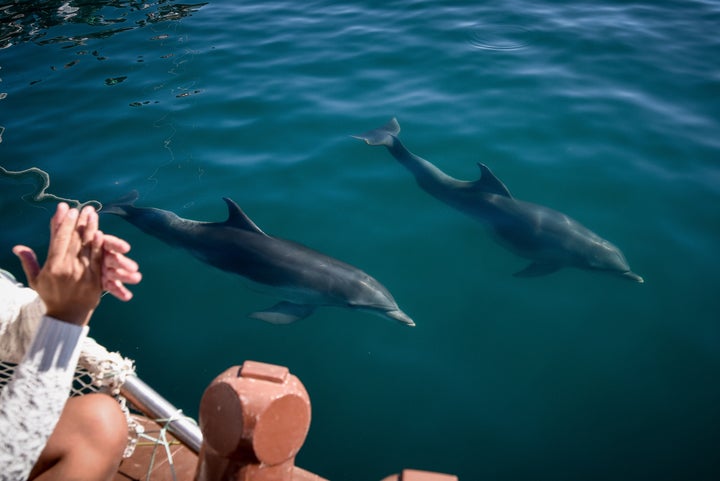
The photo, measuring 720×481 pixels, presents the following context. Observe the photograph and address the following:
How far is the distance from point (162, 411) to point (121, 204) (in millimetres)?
4560

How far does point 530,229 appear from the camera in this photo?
20.0 feet

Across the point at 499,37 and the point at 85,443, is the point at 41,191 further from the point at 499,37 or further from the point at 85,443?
the point at 499,37

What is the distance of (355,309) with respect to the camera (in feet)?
18.3

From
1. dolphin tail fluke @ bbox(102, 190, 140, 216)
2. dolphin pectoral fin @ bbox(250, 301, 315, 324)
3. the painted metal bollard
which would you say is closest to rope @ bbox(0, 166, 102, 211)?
dolphin tail fluke @ bbox(102, 190, 140, 216)

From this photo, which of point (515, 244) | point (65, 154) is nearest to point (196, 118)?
point (65, 154)

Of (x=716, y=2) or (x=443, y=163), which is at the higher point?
(x=716, y=2)

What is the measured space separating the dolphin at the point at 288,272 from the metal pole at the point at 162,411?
2.57 metres

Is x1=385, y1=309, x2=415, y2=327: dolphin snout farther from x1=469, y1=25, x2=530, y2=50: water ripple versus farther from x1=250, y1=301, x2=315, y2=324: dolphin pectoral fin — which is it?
x1=469, y1=25, x2=530, y2=50: water ripple

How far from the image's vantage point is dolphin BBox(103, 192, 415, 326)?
5402mm

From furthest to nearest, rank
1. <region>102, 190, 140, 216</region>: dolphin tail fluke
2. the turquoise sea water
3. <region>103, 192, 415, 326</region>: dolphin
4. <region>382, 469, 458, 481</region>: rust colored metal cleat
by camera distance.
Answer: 1. <region>102, 190, 140, 216</region>: dolphin tail fluke
2. <region>103, 192, 415, 326</region>: dolphin
3. the turquoise sea water
4. <region>382, 469, 458, 481</region>: rust colored metal cleat

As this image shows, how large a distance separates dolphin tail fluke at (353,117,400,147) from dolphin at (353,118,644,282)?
3.17 feet

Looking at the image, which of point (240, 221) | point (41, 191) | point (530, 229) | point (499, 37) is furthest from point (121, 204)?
point (499, 37)

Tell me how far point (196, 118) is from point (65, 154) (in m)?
2.10

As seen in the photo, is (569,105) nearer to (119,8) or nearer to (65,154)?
(65,154)
